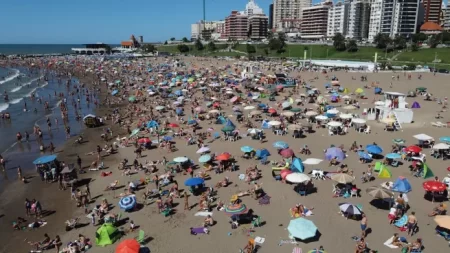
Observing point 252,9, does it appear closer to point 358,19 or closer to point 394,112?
point 358,19

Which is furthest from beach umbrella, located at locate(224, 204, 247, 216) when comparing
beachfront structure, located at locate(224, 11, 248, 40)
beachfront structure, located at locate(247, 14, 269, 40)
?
beachfront structure, located at locate(247, 14, 269, 40)

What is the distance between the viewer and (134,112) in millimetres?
33750

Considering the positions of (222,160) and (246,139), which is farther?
(246,139)

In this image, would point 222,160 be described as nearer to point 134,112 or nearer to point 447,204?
point 447,204

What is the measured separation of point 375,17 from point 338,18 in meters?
16.2

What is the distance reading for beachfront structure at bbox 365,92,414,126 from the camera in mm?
25670

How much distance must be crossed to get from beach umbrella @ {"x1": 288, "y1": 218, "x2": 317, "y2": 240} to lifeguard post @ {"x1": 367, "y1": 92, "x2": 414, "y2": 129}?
16088mm

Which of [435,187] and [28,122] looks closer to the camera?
[435,187]

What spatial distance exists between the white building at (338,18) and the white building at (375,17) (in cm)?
1052

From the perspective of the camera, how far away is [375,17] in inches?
4306

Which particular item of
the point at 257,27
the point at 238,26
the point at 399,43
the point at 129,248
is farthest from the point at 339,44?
the point at 129,248

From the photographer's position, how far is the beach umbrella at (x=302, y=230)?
11.5 m

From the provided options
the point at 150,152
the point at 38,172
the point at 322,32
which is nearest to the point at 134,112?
the point at 150,152

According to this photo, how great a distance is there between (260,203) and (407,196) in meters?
6.33
